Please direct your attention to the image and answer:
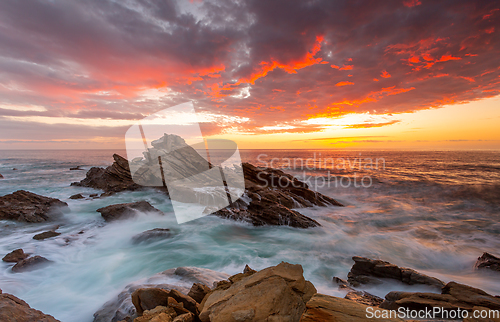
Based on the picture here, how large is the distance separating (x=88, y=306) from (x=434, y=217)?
22.0m

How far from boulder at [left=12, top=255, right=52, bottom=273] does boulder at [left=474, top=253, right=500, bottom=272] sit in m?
16.9

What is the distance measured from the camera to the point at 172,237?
415 inches

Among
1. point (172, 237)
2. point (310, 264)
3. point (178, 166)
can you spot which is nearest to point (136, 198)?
point (178, 166)

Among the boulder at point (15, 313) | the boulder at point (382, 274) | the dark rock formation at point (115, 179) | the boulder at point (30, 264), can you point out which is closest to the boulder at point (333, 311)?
the boulder at point (382, 274)

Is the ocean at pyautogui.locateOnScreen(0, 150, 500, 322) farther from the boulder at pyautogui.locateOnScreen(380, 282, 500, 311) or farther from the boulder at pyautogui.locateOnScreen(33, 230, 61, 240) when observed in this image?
the boulder at pyautogui.locateOnScreen(380, 282, 500, 311)

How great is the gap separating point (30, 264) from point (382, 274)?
1232 centimetres

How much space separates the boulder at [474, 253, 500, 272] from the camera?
7654 mm

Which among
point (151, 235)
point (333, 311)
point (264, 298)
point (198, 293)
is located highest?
point (264, 298)

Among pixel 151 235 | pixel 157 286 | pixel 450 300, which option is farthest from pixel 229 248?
pixel 450 300

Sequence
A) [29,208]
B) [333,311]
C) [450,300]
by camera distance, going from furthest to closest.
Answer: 1. [29,208]
2. [450,300]
3. [333,311]

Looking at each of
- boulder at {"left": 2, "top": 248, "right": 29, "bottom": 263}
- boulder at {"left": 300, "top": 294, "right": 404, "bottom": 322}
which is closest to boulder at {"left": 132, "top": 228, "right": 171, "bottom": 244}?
boulder at {"left": 2, "top": 248, "right": 29, "bottom": 263}

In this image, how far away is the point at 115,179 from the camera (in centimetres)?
2064

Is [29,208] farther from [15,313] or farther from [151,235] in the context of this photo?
[15,313]

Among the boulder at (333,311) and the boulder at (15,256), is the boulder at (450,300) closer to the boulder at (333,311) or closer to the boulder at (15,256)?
the boulder at (333,311)
